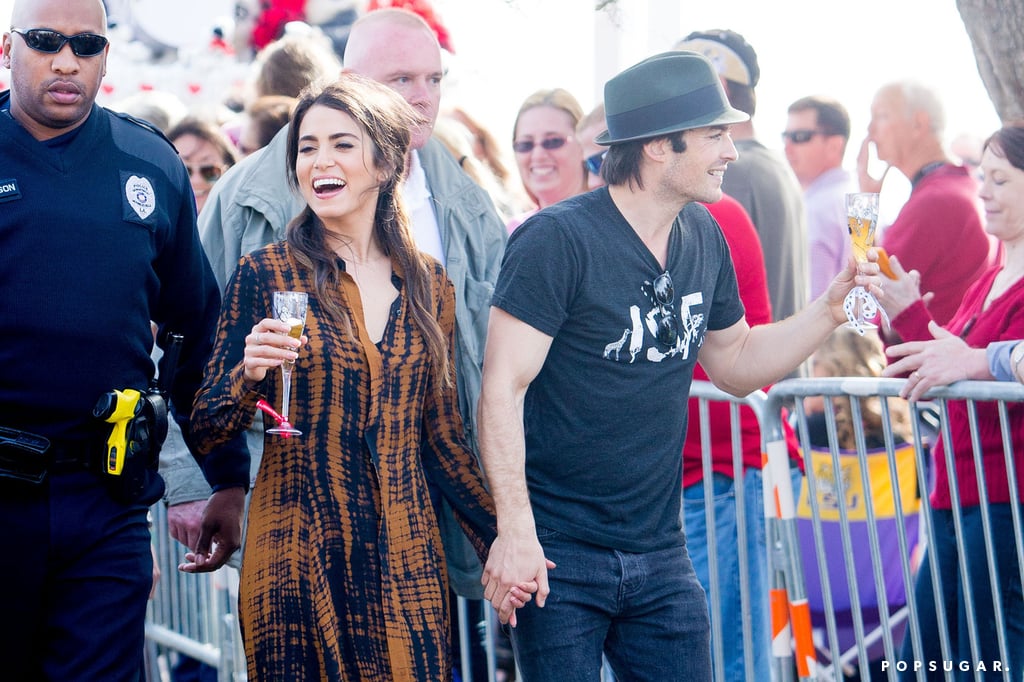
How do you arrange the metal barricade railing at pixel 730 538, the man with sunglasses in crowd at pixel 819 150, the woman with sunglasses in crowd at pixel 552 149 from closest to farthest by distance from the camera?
1. the metal barricade railing at pixel 730 538
2. the woman with sunglasses in crowd at pixel 552 149
3. the man with sunglasses in crowd at pixel 819 150

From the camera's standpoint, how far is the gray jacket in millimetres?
4020

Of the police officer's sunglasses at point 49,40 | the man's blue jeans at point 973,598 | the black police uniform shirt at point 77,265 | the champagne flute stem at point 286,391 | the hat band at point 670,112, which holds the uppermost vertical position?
the police officer's sunglasses at point 49,40

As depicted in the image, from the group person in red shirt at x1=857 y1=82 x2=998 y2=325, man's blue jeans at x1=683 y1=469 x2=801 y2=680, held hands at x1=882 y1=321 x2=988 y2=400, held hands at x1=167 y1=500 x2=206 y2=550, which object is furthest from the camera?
person in red shirt at x1=857 y1=82 x2=998 y2=325

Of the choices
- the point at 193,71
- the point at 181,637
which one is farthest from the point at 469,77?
the point at 181,637

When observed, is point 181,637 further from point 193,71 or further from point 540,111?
point 193,71

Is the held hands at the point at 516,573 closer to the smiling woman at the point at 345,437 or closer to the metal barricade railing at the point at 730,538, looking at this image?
the smiling woman at the point at 345,437

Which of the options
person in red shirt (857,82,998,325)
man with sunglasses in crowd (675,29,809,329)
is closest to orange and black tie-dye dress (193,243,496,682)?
man with sunglasses in crowd (675,29,809,329)

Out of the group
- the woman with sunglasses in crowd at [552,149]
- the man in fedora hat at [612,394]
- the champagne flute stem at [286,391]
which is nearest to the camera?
the champagne flute stem at [286,391]

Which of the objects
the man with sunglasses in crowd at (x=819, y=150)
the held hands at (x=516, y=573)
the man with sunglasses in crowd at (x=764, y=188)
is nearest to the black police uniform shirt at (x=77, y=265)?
the held hands at (x=516, y=573)

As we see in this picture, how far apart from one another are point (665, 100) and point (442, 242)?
107cm

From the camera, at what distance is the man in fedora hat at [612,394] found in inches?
136

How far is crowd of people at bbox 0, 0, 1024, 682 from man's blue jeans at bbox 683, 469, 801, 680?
29.2 inches

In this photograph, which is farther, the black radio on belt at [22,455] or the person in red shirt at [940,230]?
the person in red shirt at [940,230]

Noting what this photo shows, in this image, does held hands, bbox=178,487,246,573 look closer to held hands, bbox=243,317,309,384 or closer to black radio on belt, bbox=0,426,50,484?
black radio on belt, bbox=0,426,50,484
